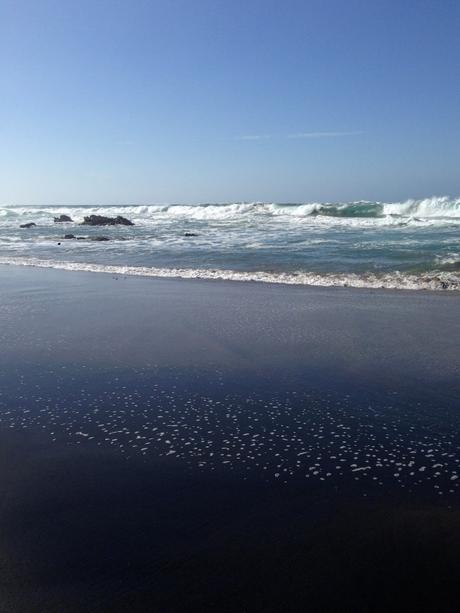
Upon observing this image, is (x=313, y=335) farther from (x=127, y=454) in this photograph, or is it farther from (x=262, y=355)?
(x=127, y=454)

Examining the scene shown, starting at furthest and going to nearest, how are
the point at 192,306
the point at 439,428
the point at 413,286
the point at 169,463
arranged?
1. the point at 413,286
2. the point at 192,306
3. the point at 439,428
4. the point at 169,463


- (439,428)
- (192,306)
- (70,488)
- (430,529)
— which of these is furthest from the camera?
(192,306)

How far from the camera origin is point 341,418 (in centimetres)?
481

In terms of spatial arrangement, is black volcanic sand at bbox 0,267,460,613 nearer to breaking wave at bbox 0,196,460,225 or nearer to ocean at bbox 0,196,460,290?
ocean at bbox 0,196,460,290

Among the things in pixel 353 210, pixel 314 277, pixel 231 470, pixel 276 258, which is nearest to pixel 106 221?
pixel 353 210

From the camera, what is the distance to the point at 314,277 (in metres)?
13.2

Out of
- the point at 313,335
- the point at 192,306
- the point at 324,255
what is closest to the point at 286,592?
the point at 313,335

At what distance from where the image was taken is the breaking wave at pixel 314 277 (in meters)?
11.8

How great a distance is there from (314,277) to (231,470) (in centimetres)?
963

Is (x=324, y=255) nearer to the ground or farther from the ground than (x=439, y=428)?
farther from the ground

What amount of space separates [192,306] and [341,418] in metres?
5.57

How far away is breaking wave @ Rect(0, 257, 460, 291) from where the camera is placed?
1181cm

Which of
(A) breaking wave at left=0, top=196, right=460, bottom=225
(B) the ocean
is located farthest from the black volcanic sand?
(A) breaking wave at left=0, top=196, right=460, bottom=225

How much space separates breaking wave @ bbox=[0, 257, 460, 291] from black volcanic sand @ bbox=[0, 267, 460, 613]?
3.96 m
